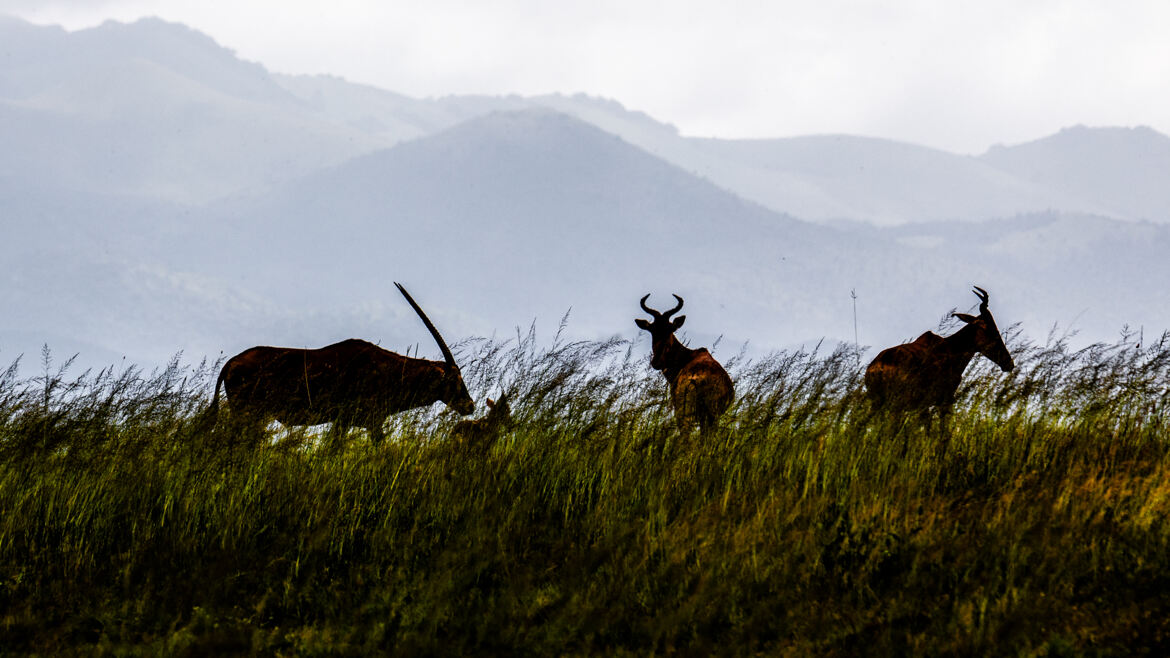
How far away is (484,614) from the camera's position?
18.5ft

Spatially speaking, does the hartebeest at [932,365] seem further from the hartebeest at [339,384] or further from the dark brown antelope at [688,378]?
the hartebeest at [339,384]

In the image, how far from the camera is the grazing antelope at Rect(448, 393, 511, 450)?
24.4 feet

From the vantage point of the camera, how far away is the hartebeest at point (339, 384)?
312 inches

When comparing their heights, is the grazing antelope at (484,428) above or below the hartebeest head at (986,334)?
below

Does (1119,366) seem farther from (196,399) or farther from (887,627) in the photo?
(196,399)

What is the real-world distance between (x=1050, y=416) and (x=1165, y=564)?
6.57ft

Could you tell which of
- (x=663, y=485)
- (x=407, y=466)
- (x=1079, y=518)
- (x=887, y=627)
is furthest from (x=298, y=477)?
(x=1079, y=518)

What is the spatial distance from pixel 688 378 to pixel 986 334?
2.46m

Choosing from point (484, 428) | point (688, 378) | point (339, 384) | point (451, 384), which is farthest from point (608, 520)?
point (339, 384)

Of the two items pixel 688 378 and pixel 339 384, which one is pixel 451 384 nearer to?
pixel 339 384

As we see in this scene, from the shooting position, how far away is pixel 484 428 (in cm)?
768

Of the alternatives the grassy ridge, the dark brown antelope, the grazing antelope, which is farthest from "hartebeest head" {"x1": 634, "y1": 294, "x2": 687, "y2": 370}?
the grazing antelope

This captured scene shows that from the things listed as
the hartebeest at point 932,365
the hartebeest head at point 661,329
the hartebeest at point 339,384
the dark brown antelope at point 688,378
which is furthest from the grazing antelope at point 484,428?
the hartebeest head at point 661,329

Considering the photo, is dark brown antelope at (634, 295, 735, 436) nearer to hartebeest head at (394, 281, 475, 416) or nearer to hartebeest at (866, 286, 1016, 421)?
hartebeest at (866, 286, 1016, 421)
